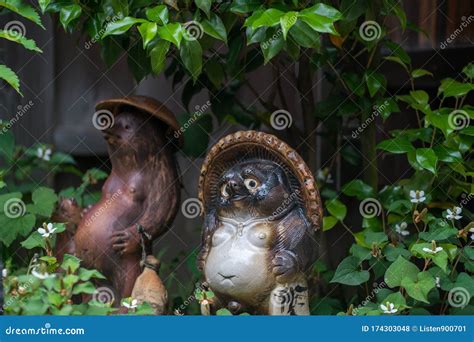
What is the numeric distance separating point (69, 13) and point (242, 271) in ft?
3.48

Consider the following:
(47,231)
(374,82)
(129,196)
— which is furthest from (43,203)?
(374,82)

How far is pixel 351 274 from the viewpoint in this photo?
3340mm

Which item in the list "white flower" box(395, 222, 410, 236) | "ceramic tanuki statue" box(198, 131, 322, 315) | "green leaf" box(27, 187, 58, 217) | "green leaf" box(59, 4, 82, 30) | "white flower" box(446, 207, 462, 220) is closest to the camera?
"ceramic tanuki statue" box(198, 131, 322, 315)

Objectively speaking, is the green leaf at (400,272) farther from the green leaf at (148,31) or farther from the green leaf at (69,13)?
the green leaf at (69,13)

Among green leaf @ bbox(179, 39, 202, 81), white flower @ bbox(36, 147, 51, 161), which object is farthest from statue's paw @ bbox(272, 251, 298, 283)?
white flower @ bbox(36, 147, 51, 161)

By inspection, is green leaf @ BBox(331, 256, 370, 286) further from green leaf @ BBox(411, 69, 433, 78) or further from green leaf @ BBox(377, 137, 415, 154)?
green leaf @ BBox(411, 69, 433, 78)

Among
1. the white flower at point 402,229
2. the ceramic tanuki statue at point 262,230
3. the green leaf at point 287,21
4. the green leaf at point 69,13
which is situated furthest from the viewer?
the white flower at point 402,229

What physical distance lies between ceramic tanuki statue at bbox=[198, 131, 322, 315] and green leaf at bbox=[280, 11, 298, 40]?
414 mm

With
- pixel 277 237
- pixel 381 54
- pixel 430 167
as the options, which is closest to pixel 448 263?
pixel 430 167

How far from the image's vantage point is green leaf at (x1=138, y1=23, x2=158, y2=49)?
299 cm

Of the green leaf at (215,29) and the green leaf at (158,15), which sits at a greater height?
the green leaf at (158,15)

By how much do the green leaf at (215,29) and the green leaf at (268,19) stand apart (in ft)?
0.65

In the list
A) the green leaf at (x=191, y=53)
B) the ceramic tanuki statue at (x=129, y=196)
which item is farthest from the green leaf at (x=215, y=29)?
the ceramic tanuki statue at (x=129, y=196)

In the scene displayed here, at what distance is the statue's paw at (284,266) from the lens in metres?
3.14
